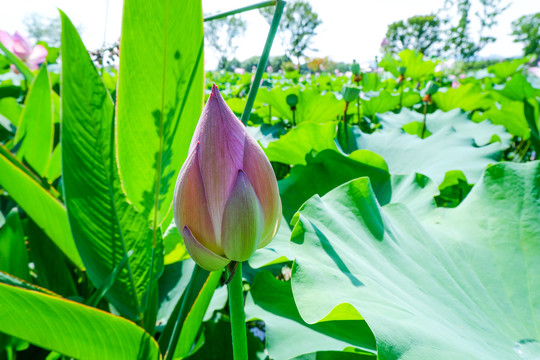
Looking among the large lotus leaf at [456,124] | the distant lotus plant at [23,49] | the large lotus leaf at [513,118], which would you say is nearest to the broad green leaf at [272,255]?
the large lotus leaf at [456,124]

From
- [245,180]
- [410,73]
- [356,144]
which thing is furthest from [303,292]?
[410,73]

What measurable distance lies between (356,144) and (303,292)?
78 centimetres

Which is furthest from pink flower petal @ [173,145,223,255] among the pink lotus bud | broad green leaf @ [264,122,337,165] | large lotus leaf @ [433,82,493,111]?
large lotus leaf @ [433,82,493,111]

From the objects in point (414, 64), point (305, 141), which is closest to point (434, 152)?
point (305, 141)

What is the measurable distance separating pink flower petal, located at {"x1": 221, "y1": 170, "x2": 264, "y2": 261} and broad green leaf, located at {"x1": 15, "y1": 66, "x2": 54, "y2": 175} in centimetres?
70

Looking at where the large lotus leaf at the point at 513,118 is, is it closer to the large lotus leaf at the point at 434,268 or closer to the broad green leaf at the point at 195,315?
the large lotus leaf at the point at 434,268

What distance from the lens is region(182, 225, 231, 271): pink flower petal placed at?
0.86 ft

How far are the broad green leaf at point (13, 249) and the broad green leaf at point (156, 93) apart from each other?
0.72 ft

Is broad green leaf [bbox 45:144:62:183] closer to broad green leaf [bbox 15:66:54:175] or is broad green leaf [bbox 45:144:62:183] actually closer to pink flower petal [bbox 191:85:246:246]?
broad green leaf [bbox 15:66:54:175]

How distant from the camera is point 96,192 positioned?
0.52 m

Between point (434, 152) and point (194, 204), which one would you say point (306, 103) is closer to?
point (434, 152)

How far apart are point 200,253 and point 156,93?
245mm

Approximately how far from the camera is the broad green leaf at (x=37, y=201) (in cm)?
51

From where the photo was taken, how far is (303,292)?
417 millimetres
